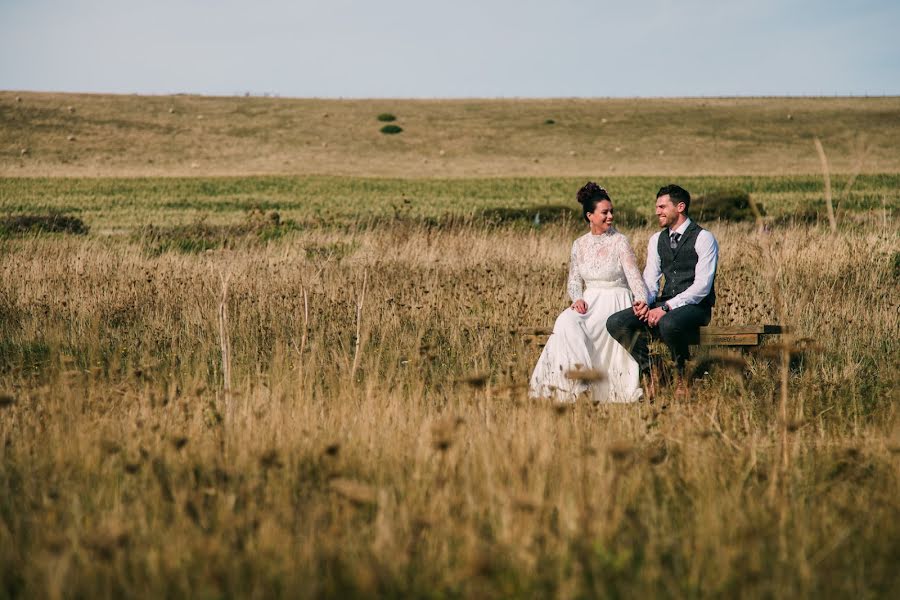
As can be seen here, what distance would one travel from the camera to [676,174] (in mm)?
51750

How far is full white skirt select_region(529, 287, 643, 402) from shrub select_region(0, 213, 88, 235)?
→ 17.3 m

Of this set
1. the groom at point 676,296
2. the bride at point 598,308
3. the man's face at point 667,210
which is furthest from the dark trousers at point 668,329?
the man's face at point 667,210

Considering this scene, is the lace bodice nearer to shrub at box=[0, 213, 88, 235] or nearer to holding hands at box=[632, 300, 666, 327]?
holding hands at box=[632, 300, 666, 327]

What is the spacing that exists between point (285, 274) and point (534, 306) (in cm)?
308

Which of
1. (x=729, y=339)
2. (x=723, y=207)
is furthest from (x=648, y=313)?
(x=723, y=207)

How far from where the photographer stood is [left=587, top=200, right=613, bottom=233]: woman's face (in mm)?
6137

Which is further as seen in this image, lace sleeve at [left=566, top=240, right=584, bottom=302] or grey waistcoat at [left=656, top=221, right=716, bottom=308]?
lace sleeve at [left=566, top=240, right=584, bottom=302]

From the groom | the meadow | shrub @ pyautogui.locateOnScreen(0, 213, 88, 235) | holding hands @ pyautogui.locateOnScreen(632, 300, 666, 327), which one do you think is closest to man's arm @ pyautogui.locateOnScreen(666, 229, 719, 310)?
the groom

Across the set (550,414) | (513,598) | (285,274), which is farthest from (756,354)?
(285,274)

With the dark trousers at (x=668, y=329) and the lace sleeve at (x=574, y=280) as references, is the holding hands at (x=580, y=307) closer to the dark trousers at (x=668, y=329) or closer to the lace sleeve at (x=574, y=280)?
the dark trousers at (x=668, y=329)

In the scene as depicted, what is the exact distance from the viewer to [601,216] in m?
6.15

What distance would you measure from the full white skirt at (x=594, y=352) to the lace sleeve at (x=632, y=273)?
0.48ft

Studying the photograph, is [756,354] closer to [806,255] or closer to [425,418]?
[425,418]

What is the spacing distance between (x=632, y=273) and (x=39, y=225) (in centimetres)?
1940
